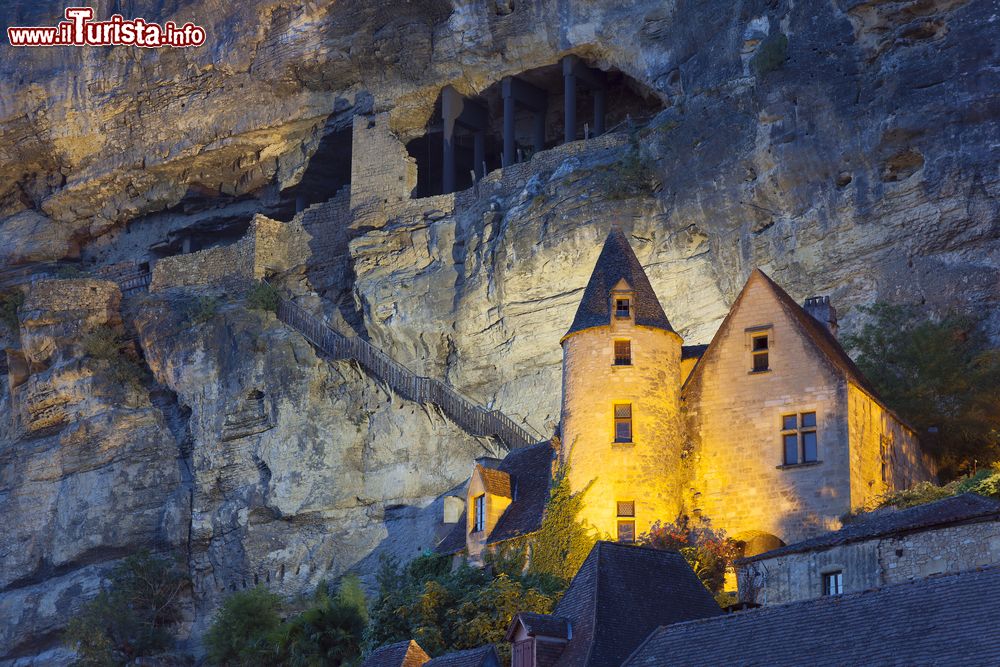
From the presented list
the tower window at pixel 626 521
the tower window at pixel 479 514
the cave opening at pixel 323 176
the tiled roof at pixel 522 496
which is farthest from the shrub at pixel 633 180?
the tower window at pixel 626 521

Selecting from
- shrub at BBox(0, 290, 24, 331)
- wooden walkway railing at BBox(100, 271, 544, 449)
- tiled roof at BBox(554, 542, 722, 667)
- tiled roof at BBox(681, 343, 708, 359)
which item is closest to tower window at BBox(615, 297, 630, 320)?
tiled roof at BBox(681, 343, 708, 359)

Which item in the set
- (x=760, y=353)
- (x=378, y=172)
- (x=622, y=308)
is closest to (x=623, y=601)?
(x=760, y=353)

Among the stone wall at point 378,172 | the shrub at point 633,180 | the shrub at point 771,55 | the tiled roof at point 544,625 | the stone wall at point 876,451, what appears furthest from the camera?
the stone wall at point 378,172

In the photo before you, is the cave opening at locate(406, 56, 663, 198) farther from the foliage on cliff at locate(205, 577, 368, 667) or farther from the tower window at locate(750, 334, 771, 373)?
the tower window at locate(750, 334, 771, 373)

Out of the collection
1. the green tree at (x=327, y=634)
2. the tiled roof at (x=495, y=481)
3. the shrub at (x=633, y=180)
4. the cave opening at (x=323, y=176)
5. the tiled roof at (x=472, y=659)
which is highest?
the cave opening at (x=323, y=176)

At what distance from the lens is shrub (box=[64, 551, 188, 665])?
48.5m

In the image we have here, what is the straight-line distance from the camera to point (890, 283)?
4422 centimetres

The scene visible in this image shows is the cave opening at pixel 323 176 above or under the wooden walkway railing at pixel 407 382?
above

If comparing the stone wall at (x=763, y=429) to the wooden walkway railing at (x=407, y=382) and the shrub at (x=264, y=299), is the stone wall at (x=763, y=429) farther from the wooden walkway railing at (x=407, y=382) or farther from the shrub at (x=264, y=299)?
the shrub at (x=264, y=299)

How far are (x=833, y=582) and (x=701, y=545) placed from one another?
5.80m

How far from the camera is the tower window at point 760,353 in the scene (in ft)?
129

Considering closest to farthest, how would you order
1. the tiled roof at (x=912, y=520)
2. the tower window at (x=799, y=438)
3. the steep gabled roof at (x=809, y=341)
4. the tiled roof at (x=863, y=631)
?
the tiled roof at (x=863, y=631) → the tiled roof at (x=912, y=520) → the tower window at (x=799, y=438) → the steep gabled roof at (x=809, y=341)

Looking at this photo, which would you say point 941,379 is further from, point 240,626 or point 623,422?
point 240,626

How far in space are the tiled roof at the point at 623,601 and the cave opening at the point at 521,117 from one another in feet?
76.0
